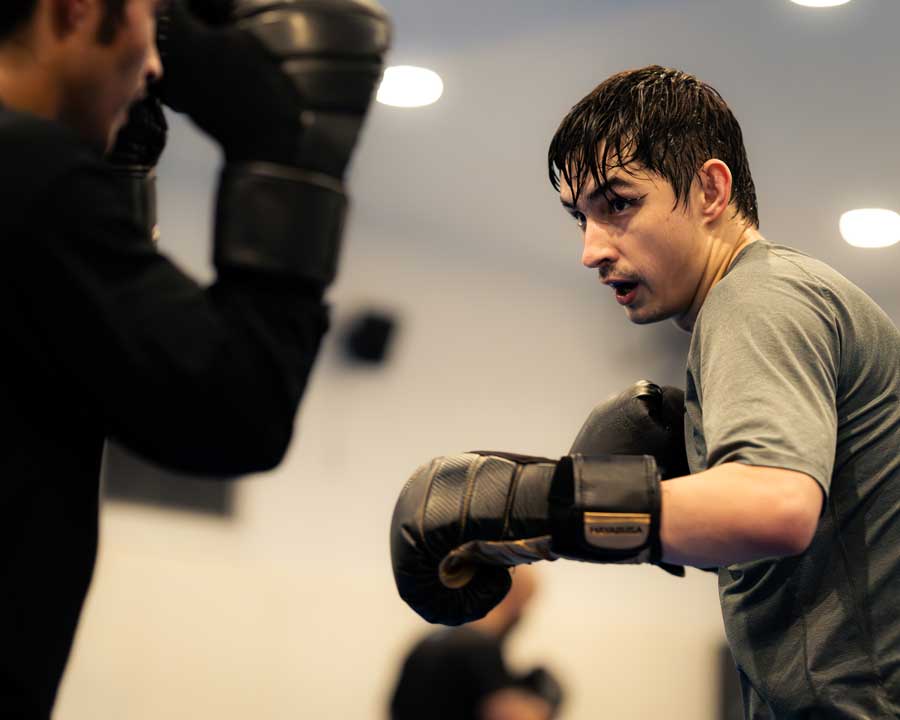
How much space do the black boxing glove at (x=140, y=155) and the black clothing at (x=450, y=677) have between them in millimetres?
2080

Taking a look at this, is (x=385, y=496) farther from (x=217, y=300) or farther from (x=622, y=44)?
(x=217, y=300)

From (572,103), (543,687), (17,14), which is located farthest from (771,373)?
(572,103)

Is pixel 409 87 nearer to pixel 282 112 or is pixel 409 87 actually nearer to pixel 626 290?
pixel 626 290

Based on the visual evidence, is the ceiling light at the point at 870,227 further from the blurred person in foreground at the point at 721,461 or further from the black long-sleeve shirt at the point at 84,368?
the black long-sleeve shirt at the point at 84,368

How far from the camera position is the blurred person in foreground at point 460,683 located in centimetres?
318

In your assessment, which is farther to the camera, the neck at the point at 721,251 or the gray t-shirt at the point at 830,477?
the neck at the point at 721,251

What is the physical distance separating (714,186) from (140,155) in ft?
2.58

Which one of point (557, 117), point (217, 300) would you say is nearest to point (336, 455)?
point (557, 117)

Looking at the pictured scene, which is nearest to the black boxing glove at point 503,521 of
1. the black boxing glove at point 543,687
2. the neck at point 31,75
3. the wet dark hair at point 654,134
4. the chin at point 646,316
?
the chin at point 646,316

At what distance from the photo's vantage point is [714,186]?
5.47 ft

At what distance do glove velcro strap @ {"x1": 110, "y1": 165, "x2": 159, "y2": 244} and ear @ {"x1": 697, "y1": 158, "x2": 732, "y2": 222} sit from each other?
751mm

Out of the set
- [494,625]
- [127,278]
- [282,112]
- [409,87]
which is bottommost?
[494,625]

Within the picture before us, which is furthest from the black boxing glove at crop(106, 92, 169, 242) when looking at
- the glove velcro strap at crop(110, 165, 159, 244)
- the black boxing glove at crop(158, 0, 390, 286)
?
the black boxing glove at crop(158, 0, 390, 286)

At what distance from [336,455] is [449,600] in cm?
344
